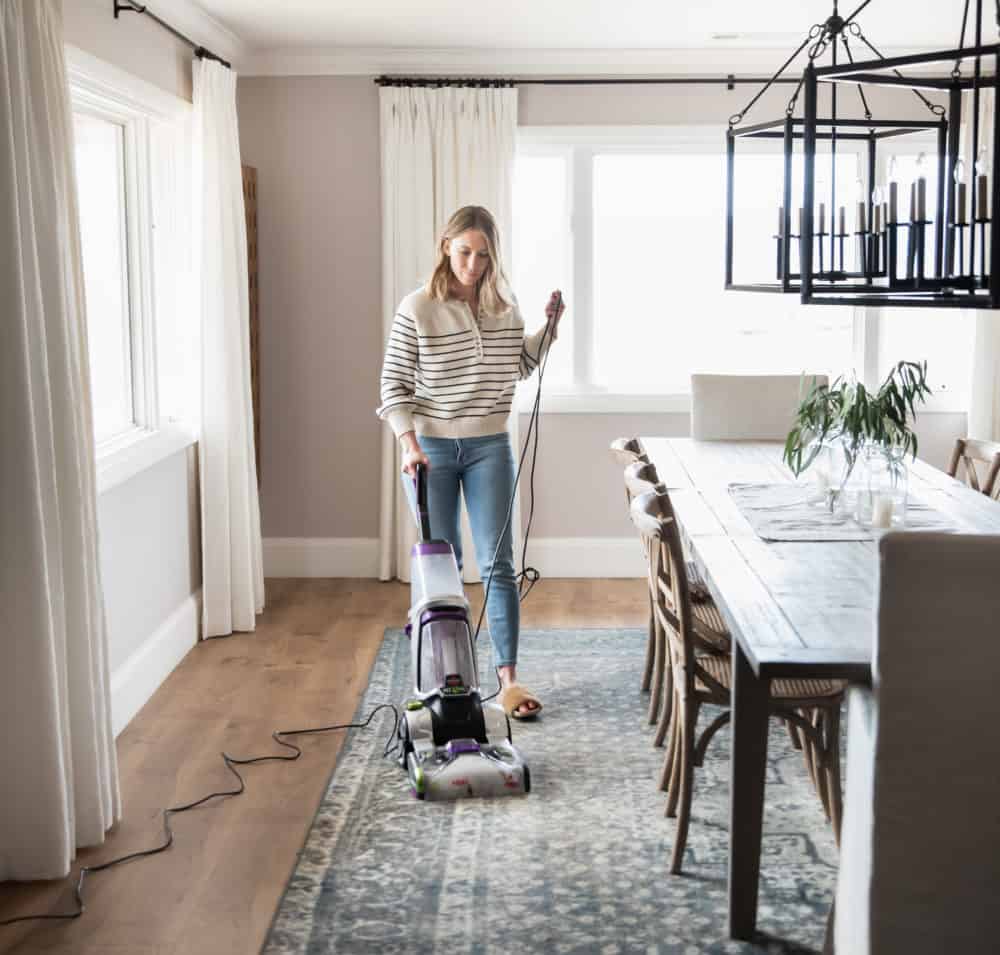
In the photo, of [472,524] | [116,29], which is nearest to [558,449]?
[472,524]

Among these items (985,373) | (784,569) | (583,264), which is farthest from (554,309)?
(985,373)

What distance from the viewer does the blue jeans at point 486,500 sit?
388 centimetres

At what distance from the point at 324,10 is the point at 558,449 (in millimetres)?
2103

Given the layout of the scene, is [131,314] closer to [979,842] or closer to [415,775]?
[415,775]

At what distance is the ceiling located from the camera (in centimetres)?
454

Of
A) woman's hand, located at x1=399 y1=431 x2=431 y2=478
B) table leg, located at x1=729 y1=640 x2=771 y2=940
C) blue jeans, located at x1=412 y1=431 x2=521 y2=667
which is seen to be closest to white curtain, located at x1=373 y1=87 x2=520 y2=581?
→ blue jeans, located at x1=412 y1=431 x2=521 y2=667

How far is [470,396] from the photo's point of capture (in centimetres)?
387

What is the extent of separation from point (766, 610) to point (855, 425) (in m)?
0.92

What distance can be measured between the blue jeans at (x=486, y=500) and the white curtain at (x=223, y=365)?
117 centimetres

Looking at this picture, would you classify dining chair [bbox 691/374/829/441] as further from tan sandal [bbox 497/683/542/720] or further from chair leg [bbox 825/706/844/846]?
chair leg [bbox 825/706/844/846]

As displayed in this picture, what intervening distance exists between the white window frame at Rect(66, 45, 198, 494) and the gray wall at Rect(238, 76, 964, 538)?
3.12 feet

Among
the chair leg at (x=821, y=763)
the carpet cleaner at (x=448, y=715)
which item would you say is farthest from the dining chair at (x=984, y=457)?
the carpet cleaner at (x=448, y=715)

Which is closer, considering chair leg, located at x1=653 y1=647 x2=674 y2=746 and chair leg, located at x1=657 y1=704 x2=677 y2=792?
chair leg, located at x1=657 y1=704 x2=677 y2=792

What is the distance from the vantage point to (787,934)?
2.58 meters
